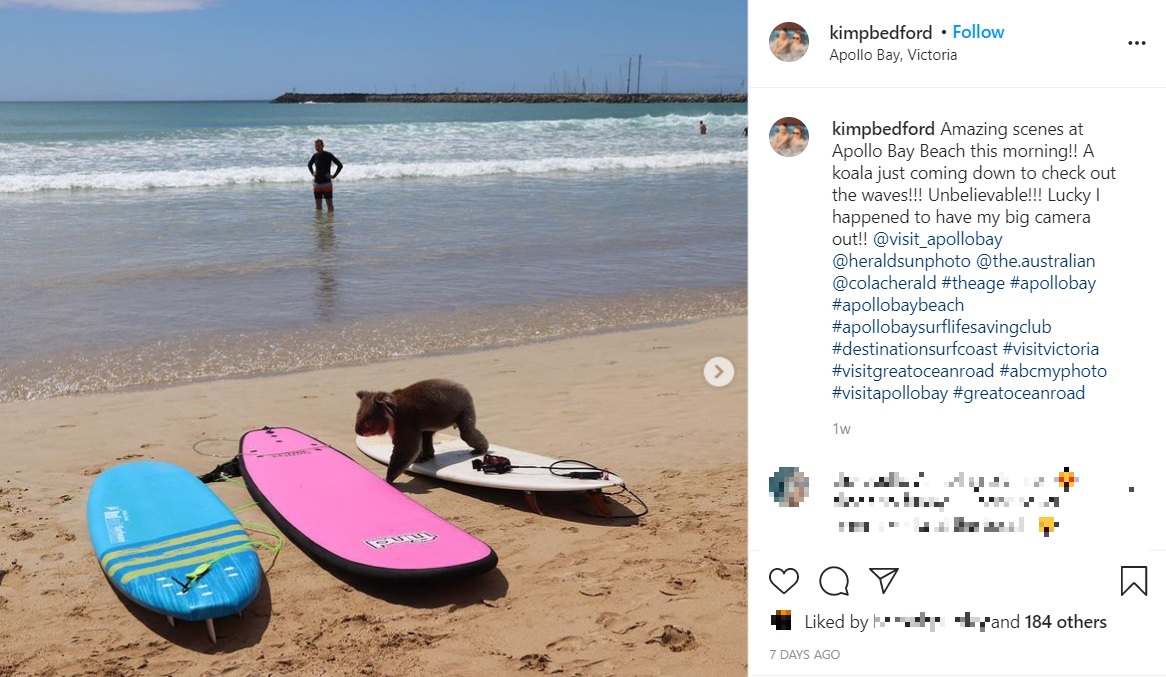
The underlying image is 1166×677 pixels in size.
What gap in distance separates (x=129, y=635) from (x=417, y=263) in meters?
8.29

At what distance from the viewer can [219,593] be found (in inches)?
144

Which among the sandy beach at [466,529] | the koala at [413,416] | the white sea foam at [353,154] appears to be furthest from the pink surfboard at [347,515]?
the white sea foam at [353,154]

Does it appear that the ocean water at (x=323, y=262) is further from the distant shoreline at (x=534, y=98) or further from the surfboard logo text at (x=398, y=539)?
the distant shoreline at (x=534, y=98)

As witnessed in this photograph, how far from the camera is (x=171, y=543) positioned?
416 cm
